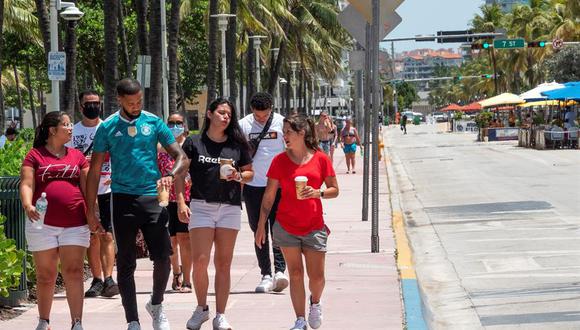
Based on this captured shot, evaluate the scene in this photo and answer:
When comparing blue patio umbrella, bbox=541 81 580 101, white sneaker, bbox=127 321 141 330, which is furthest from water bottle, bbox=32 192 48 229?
blue patio umbrella, bbox=541 81 580 101

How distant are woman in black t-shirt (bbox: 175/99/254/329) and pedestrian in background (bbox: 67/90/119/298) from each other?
4.68 feet

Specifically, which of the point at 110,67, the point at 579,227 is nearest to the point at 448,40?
the point at 110,67

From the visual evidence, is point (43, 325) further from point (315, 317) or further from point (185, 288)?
point (185, 288)

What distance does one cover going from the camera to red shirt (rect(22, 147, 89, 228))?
8.53 metres

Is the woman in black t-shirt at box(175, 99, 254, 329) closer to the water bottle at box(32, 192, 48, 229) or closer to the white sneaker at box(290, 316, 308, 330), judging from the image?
the white sneaker at box(290, 316, 308, 330)

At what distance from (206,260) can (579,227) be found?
986 cm

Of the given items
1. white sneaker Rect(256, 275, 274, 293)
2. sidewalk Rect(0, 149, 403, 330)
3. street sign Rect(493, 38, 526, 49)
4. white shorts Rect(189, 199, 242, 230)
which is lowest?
sidewalk Rect(0, 149, 403, 330)

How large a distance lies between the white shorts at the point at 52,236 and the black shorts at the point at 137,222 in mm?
274

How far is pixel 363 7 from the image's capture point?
1460cm

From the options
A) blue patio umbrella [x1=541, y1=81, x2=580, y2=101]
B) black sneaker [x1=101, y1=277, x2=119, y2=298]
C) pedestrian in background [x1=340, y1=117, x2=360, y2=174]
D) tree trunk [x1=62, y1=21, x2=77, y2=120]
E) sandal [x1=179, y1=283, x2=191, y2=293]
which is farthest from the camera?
blue patio umbrella [x1=541, y1=81, x2=580, y2=101]

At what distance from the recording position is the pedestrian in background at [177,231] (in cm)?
1096

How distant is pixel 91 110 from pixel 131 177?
7.45 feet

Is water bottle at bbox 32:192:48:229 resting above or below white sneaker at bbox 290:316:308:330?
above

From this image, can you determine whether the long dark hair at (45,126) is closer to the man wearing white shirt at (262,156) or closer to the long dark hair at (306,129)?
the long dark hair at (306,129)
